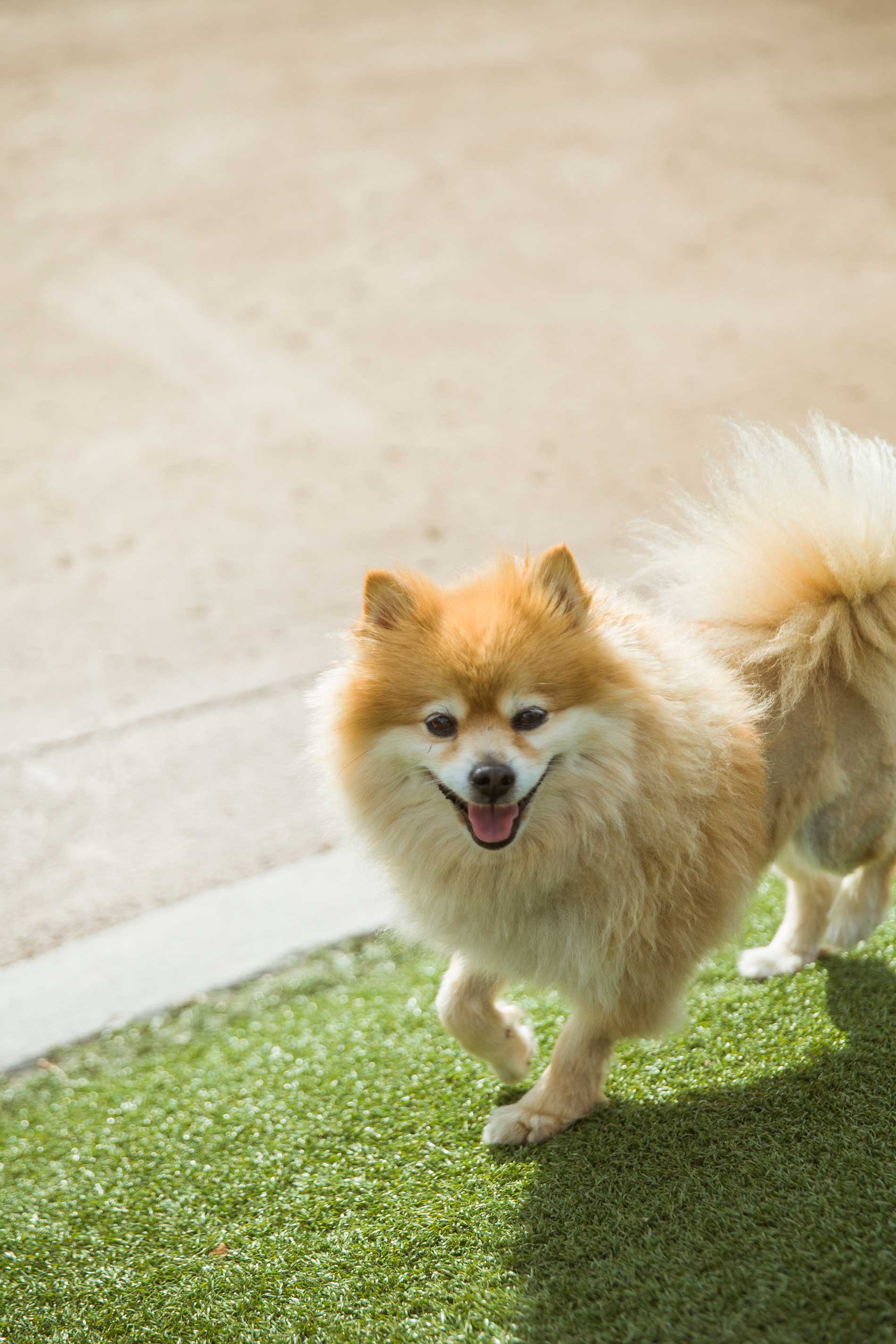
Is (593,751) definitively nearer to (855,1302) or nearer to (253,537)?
(855,1302)

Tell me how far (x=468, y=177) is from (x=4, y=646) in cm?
585

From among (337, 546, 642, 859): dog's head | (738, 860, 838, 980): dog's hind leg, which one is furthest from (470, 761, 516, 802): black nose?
(738, 860, 838, 980): dog's hind leg

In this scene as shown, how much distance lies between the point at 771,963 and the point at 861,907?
0.27 metres

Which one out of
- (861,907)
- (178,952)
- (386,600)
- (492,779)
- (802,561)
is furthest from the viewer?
(178,952)

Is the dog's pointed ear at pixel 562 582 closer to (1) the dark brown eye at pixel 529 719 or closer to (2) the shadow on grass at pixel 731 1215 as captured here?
(1) the dark brown eye at pixel 529 719

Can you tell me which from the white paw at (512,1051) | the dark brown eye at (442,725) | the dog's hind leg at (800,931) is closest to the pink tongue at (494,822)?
the dark brown eye at (442,725)

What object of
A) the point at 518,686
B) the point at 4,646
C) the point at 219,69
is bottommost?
the point at 4,646

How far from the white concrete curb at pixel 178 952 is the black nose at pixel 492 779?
1.09 meters

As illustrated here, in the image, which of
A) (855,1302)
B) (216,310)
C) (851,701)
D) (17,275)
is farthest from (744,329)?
(855,1302)

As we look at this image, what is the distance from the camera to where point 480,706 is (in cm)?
206

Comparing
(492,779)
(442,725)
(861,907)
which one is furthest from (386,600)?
(861,907)

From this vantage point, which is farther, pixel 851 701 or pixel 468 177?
pixel 468 177

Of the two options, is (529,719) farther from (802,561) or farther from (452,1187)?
(452,1187)

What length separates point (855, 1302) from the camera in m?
1.82
